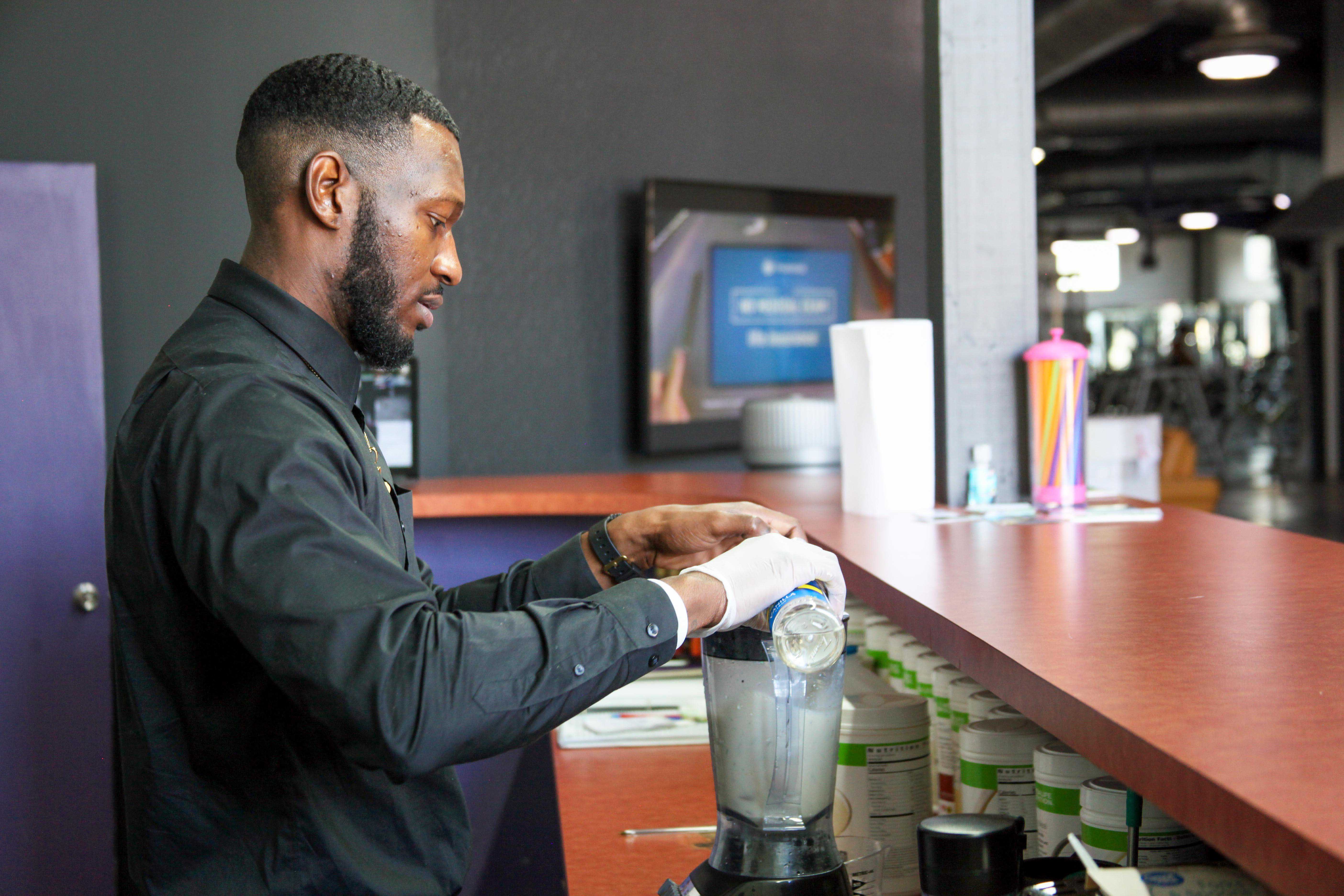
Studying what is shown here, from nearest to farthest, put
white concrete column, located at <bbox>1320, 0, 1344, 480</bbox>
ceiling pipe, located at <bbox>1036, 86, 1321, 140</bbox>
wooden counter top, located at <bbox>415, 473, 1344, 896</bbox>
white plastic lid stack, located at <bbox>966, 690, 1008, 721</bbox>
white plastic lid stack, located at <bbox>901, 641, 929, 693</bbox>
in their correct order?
1. wooden counter top, located at <bbox>415, 473, 1344, 896</bbox>
2. white plastic lid stack, located at <bbox>966, 690, 1008, 721</bbox>
3. white plastic lid stack, located at <bbox>901, 641, 929, 693</bbox>
4. ceiling pipe, located at <bbox>1036, 86, 1321, 140</bbox>
5. white concrete column, located at <bbox>1320, 0, 1344, 480</bbox>

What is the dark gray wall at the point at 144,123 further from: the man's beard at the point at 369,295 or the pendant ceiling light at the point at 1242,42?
the pendant ceiling light at the point at 1242,42

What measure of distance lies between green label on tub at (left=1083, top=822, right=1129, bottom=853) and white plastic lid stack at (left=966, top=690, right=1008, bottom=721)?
26 cm

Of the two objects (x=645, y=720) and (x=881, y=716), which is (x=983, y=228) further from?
(x=881, y=716)

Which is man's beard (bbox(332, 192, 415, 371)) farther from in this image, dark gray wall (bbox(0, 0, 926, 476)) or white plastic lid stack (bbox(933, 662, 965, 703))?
dark gray wall (bbox(0, 0, 926, 476))

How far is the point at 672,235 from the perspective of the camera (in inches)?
160

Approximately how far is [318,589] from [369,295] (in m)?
0.41

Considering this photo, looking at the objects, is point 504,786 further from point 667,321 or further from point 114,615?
point 114,615

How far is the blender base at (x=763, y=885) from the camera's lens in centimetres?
112

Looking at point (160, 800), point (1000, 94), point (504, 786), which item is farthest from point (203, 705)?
point (504, 786)

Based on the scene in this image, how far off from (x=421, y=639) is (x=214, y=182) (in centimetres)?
273

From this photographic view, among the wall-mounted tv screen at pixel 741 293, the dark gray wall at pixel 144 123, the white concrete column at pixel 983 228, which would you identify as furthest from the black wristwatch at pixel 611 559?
the wall-mounted tv screen at pixel 741 293

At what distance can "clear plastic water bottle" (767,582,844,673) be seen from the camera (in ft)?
3.77

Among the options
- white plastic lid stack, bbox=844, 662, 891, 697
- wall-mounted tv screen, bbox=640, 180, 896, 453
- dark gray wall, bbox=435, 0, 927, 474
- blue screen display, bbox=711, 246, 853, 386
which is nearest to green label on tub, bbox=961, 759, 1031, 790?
white plastic lid stack, bbox=844, 662, 891, 697

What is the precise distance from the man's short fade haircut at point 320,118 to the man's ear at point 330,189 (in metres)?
0.01
